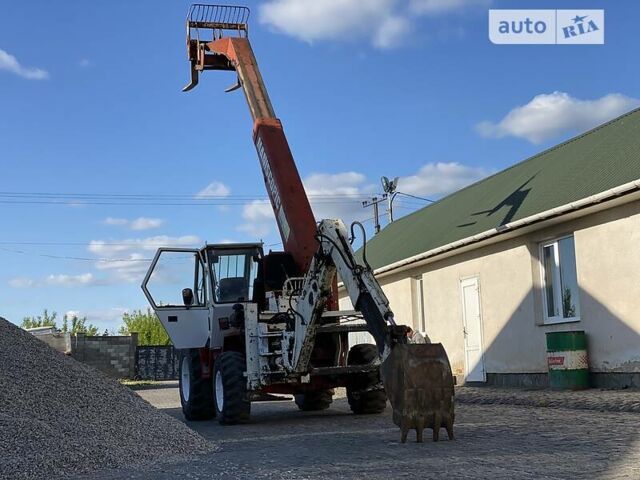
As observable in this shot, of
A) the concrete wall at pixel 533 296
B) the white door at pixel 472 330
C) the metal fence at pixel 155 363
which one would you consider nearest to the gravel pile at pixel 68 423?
the concrete wall at pixel 533 296

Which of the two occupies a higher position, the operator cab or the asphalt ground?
the operator cab

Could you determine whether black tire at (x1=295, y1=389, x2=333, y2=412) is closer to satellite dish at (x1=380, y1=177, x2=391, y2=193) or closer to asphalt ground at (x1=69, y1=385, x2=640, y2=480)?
asphalt ground at (x1=69, y1=385, x2=640, y2=480)

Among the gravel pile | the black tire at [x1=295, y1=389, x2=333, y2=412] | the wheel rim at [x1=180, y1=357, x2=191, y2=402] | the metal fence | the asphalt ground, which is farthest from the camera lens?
the metal fence

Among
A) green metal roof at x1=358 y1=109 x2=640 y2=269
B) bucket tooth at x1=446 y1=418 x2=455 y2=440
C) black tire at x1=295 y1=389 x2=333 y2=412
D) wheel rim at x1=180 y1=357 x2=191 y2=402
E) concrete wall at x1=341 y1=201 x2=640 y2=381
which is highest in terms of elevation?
green metal roof at x1=358 y1=109 x2=640 y2=269

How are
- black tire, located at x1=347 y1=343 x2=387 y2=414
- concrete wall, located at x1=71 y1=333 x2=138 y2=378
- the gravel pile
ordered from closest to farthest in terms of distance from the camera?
the gravel pile < black tire, located at x1=347 y1=343 x2=387 y2=414 < concrete wall, located at x1=71 y1=333 x2=138 y2=378

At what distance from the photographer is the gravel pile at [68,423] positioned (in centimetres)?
723

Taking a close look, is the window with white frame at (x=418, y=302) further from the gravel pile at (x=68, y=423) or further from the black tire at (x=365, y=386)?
the gravel pile at (x=68, y=423)

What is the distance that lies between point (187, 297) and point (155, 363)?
24867 mm

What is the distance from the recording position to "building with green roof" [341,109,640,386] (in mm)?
13031

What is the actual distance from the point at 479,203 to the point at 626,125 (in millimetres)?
4819

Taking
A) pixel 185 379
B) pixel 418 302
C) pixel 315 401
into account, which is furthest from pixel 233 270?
Result: pixel 418 302

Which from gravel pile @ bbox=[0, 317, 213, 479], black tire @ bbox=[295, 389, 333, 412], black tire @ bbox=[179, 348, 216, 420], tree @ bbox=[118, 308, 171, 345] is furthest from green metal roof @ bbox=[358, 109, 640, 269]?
tree @ bbox=[118, 308, 171, 345]

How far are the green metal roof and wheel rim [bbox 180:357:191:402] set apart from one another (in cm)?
707

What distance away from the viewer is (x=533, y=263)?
15.5 meters
